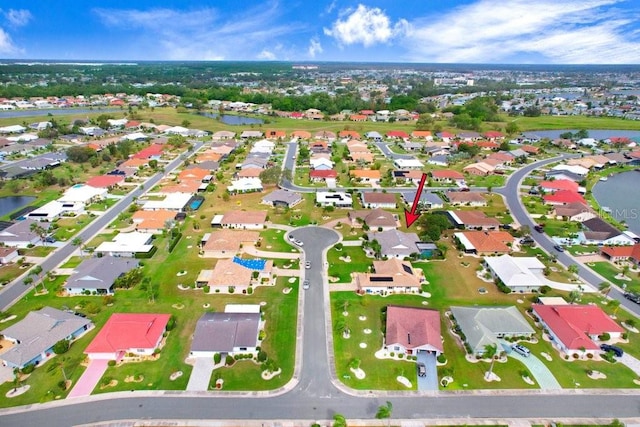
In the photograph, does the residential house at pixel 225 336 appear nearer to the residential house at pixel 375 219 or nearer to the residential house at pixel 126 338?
the residential house at pixel 126 338

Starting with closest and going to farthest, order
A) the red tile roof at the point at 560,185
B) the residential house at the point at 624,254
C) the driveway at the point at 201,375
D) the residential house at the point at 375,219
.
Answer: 1. the driveway at the point at 201,375
2. the residential house at the point at 624,254
3. the residential house at the point at 375,219
4. the red tile roof at the point at 560,185

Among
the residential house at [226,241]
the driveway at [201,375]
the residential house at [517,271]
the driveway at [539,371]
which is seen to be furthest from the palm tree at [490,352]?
the residential house at [226,241]

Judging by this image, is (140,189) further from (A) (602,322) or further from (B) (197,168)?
(A) (602,322)

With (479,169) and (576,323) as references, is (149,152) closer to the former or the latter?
(479,169)

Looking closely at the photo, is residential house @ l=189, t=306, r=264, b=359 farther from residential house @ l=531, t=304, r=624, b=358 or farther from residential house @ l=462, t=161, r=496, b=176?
residential house @ l=462, t=161, r=496, b=176

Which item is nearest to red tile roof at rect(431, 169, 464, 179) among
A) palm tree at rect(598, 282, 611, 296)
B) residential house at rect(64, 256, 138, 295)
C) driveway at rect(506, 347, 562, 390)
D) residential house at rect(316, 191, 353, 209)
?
residential house at rect(316, 191, 353, 209)
